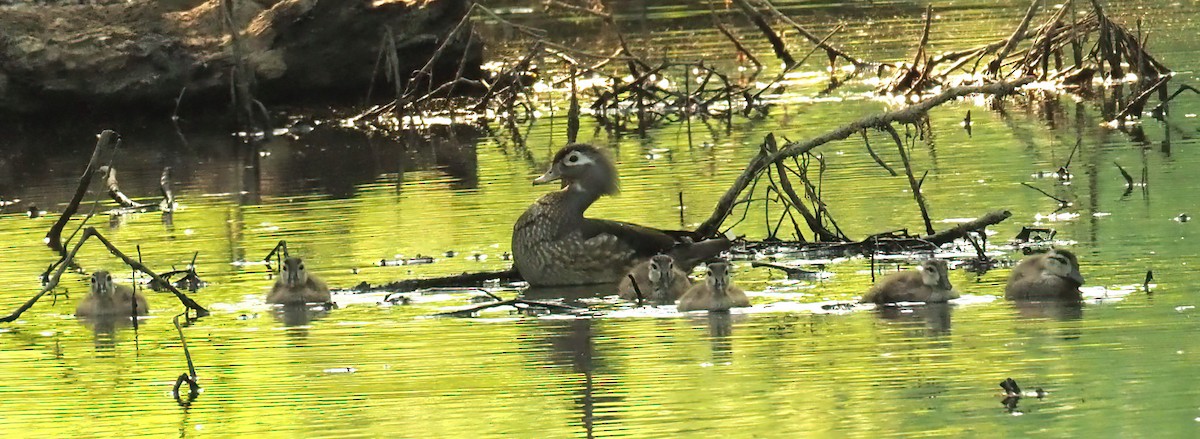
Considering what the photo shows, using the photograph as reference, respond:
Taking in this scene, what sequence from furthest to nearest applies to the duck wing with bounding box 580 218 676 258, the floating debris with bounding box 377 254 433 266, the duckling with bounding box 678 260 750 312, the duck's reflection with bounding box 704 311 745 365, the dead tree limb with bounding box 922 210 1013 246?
the floating debris with bounding box 377 254 433 266, the duck wing with bounding box 580 218 676 258, the dead tree limb with bounding box 922 210 1013 246, the duckling with bounding box 678 260 750 312, the duck's reflection with bounding box 704 311 745 365

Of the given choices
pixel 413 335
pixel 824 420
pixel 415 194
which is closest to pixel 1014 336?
pixel 824 420

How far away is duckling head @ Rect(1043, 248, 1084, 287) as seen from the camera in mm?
10578

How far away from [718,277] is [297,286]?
7.05 feet

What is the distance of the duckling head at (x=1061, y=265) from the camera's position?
10578 millimetres

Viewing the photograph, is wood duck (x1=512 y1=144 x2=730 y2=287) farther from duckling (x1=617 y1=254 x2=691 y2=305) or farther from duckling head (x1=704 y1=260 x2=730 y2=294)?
duckling head (x1=704 y1=260 x2=730 y2=294)

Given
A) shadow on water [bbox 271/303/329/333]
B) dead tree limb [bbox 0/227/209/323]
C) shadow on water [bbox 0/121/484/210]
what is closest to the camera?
dead tree limb [bbox 0/227/209/323]

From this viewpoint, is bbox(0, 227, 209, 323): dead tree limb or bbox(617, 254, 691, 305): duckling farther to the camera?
bbox(617, 254, 691, 305): duckling

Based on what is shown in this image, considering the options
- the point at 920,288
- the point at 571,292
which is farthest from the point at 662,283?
the point at 920,288

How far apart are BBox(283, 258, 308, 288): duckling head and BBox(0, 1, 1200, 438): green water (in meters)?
0.20

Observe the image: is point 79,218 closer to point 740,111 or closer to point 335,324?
point 335,324

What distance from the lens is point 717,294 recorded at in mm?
10867

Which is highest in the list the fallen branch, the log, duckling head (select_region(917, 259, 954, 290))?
the log

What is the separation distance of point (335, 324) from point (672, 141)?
9321mm

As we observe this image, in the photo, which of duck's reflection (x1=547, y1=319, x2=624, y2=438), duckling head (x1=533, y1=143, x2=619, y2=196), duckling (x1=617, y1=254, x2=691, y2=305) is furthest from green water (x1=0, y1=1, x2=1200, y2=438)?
duckling head (x1=533, y1=143, x2=619, y2=196)
